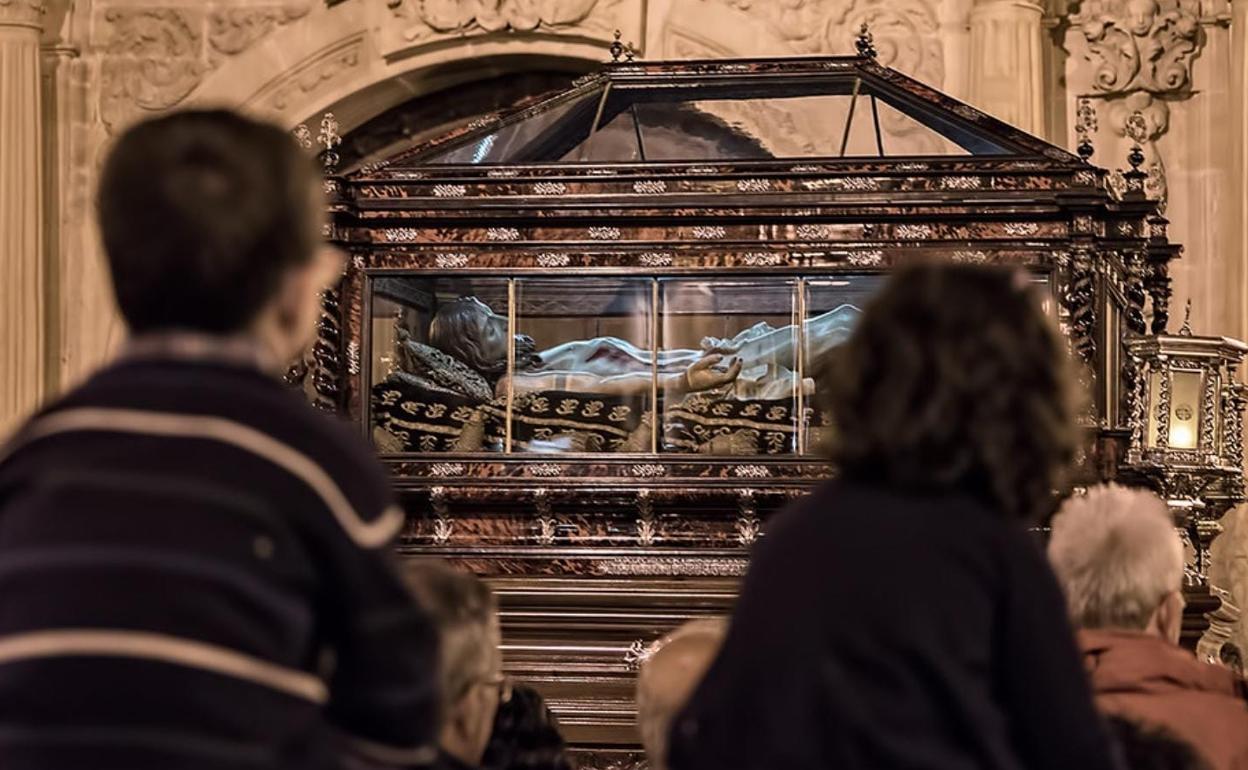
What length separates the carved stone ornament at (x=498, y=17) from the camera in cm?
964

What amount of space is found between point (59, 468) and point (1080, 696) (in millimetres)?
938

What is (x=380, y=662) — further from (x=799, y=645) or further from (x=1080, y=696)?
(x=1080, y=696)

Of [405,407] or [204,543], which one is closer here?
[204,543]

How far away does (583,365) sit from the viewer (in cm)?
664

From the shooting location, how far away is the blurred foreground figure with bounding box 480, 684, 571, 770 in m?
3.21

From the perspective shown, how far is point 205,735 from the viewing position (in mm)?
1836

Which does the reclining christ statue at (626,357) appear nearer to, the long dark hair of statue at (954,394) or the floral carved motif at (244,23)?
the floral carved motif at (244,23)

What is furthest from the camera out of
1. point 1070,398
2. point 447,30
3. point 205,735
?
point 447,30

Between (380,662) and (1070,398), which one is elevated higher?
(1070,398)

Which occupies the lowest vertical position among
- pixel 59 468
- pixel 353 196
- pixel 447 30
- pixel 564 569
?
pixel 564 569

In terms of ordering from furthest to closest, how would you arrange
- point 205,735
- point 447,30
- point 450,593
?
point 447,30, point 450,593, point 205,735

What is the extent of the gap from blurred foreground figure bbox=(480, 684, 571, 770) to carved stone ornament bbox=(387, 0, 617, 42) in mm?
6623

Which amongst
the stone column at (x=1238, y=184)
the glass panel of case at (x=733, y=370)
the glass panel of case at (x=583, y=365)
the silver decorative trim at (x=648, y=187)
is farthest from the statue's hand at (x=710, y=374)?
the stone column at (x=1238, y=184)

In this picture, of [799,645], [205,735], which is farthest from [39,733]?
[799,645]
